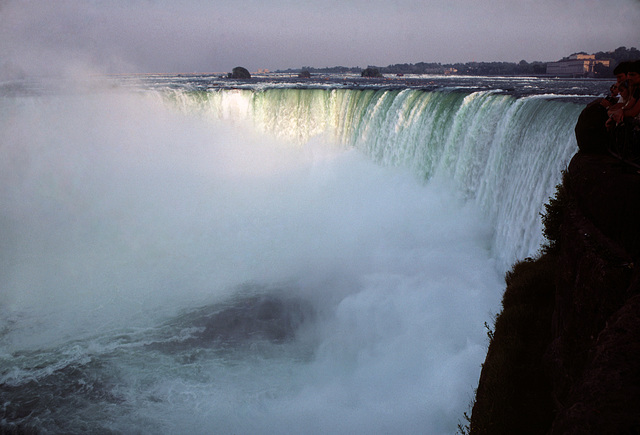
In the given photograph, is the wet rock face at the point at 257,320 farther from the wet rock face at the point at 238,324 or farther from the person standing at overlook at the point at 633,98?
the person standing at overlook at the point at 633,98

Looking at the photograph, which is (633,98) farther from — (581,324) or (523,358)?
(523,358)

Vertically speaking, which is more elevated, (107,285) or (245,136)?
(245,136)

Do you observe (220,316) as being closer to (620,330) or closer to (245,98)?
(620,330)

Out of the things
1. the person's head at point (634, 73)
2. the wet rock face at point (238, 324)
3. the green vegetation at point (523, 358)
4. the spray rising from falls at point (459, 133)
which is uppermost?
the person's head at point (634, 73)

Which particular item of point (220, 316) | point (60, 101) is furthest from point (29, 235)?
point (220, 316)

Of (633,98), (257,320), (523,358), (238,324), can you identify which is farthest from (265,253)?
(633,98)

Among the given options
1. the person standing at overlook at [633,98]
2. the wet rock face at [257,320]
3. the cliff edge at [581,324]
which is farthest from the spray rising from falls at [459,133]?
the wet rock face at [257,320]
